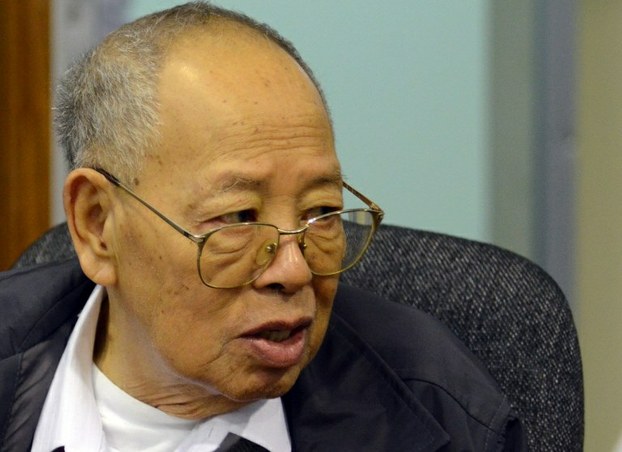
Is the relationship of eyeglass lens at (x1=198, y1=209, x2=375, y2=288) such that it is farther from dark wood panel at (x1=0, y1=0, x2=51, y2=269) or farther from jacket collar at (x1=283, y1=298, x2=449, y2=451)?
dark wood panel at (x1=0, y1=0, x2=51, y2=269)

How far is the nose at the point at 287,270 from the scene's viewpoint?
4.02 feet

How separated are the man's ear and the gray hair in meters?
0.03

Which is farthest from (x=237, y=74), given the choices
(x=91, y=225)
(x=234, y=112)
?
(x=91, y=225)

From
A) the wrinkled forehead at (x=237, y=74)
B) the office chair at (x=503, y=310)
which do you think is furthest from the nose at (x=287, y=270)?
the office chair at (x=503, y=310)

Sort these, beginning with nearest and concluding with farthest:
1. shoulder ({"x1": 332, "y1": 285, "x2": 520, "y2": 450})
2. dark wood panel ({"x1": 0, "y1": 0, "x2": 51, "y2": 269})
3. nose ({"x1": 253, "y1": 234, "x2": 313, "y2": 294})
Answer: nose ({"x1": 253, "y1": 234, "x2": 313, "y2": 294})
shoulder ({"x1": 332, "y1": 285, "x2": 520, "y2": 450})
dark wood panel ({"x1": 0, "y1": 0, "x2": 51, "y2": 269})

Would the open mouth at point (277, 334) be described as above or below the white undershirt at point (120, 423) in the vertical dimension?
above

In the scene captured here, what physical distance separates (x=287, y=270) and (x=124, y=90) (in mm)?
286

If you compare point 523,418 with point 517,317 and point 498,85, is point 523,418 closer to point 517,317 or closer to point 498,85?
point 517,317

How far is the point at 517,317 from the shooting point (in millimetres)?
1428

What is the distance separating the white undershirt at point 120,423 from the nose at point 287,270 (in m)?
0.21

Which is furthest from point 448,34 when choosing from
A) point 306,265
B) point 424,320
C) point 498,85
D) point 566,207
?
point 306,265

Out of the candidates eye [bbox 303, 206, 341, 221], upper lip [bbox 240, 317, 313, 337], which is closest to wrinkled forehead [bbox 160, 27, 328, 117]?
eye [bbox 303, 206, 341, 221]

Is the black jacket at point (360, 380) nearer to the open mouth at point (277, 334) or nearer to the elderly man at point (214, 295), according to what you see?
the elderly man at point (214, 295)

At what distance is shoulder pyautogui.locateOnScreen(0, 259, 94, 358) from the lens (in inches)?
57.1
